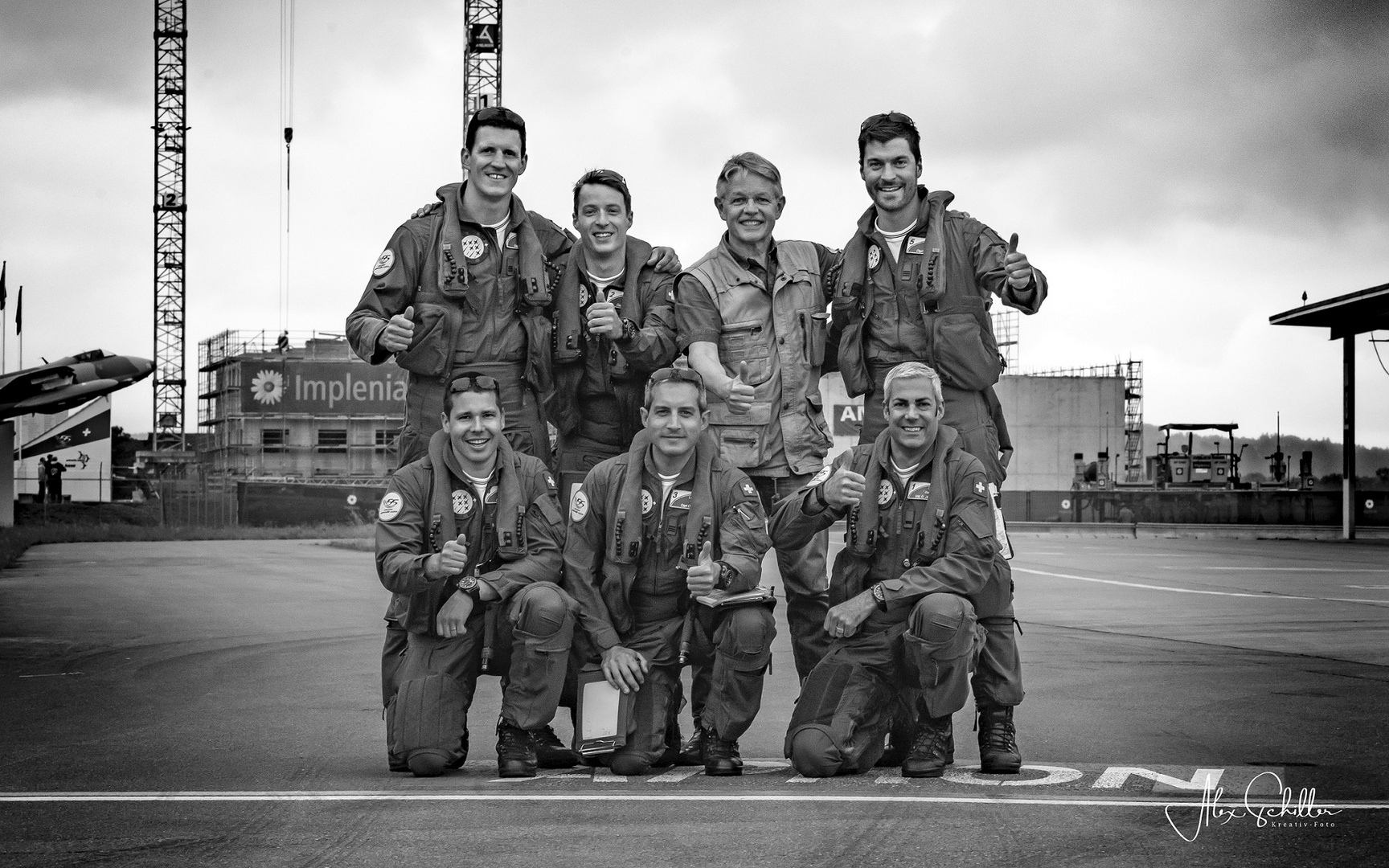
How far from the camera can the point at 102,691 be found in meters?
8.33

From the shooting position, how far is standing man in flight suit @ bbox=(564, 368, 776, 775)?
18.0ft

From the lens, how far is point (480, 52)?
68438 millimetres

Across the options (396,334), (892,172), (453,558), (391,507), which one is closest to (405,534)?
(391,507)

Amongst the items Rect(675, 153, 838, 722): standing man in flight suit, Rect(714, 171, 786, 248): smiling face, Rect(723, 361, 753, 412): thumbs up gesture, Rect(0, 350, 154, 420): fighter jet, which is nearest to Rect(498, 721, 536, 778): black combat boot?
Rect(675, 153, 838, 722): standing man in flight suit

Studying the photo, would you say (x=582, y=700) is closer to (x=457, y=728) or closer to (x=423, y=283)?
(x=457, y=728)

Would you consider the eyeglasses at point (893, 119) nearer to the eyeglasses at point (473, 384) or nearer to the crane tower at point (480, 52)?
the eyeglasses at point (473, 384)

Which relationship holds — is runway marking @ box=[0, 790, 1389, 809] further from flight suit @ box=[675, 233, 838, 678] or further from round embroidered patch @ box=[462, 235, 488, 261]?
round embroidered patch @ box=[462, 235, 488, 261]

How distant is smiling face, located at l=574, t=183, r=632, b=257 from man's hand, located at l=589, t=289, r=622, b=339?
0.36 metres

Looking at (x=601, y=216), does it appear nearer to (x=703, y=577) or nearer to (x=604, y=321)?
(x=604, y=321)

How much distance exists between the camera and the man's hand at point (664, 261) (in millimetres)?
6500

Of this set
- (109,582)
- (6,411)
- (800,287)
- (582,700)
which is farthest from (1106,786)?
(6,411)

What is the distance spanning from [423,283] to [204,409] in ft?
301

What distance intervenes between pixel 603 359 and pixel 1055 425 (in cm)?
6706

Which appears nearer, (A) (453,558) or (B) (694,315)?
(A) (453,558)
